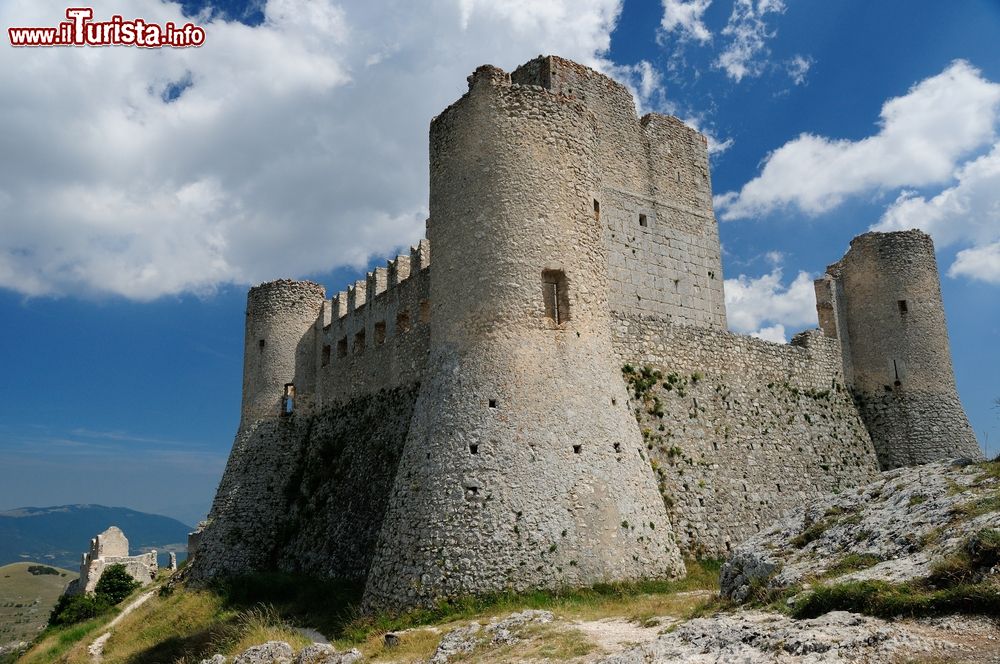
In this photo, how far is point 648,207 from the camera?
19.8 meters

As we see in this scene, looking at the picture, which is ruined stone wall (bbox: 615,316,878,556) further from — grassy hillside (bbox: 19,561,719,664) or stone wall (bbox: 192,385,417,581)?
stone wall (bbox: 192,385,417,581)

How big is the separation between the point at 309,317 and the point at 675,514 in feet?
55.4

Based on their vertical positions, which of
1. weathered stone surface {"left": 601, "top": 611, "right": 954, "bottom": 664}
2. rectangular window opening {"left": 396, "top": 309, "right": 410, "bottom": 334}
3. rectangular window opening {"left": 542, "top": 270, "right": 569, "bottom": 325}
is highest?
rectangular window opening {"left": 396, "top": 309, "right": 410, "bottom": 334}

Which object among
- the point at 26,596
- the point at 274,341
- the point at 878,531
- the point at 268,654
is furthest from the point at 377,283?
the point at 26,596

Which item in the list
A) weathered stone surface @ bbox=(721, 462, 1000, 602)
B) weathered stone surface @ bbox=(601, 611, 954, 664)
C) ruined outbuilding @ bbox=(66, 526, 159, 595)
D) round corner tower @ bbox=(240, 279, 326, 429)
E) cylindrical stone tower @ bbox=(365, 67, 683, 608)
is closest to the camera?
weathered stone surface @ bbox=(601, 611, 954, 664)

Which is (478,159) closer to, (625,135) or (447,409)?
(447,409)

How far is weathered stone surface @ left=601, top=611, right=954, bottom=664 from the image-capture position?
5.49 metres

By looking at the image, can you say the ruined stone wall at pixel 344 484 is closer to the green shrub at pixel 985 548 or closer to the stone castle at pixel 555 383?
the stone castle at pixel 555 383

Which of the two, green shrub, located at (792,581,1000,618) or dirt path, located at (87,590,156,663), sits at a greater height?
green shrub, located at (792,581,1000,618)

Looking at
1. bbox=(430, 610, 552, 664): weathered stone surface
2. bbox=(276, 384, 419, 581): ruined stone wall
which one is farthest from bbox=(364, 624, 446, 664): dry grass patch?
bbox=(276, 384, 419, 581): ruined stone wall

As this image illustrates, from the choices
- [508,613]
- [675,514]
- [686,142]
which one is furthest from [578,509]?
[686,142]

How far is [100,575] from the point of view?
38.6 metres

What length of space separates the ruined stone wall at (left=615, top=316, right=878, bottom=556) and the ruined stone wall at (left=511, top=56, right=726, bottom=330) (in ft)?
3.73

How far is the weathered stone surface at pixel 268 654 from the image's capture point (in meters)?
11.1
